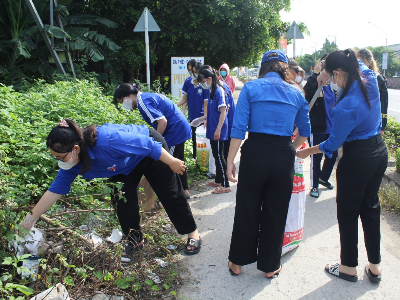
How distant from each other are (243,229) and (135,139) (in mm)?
1207

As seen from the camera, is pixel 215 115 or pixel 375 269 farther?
pixel 215 115

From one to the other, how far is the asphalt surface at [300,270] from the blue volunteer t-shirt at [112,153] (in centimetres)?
120

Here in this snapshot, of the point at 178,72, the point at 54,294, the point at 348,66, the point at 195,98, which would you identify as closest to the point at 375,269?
the point at 348,66

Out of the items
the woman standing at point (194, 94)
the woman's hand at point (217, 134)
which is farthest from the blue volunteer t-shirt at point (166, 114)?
the woman standing at point (194, 94)

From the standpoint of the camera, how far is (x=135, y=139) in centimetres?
291

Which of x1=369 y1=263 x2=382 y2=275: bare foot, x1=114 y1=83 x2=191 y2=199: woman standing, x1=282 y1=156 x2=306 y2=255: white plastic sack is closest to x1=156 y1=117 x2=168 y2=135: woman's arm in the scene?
x1=114 y1=83 x2=191 y2=199: woman standing

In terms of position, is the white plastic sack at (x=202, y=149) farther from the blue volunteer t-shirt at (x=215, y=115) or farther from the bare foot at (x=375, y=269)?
the bare foot at (x=375, y=269)

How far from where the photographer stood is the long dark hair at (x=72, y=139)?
2.48 metres

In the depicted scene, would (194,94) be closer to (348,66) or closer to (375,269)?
(348,66)

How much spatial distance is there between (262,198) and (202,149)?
3.24 m

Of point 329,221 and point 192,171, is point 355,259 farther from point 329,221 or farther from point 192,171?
point 192,171

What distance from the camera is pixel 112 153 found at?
2.83 m

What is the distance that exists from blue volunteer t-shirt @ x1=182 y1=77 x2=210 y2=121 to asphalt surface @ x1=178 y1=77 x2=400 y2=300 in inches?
92.0

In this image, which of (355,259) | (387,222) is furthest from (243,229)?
(387,222)
